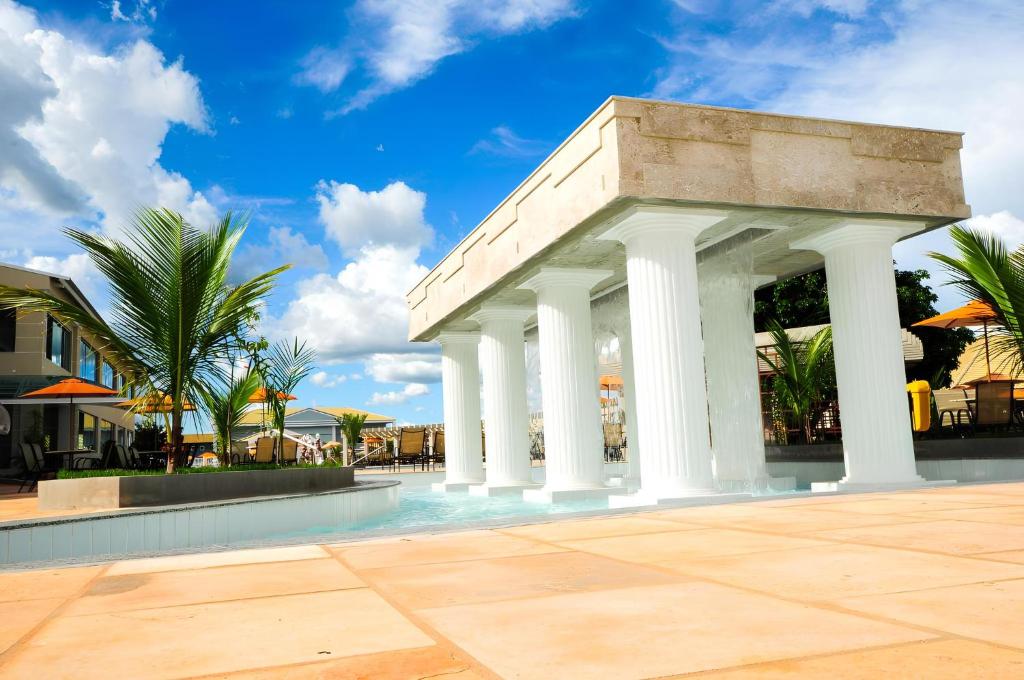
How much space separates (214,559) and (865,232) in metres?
8.87

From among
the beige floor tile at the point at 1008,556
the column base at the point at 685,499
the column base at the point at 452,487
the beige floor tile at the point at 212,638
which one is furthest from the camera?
the column base at the point at 452,487

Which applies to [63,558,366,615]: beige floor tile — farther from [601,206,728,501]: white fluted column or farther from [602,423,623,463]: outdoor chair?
[602,423,623,463]: outdoor chair

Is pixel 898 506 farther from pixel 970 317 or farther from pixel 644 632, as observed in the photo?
pixel 970 317

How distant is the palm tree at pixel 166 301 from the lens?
375 inches

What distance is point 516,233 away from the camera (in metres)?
12.0

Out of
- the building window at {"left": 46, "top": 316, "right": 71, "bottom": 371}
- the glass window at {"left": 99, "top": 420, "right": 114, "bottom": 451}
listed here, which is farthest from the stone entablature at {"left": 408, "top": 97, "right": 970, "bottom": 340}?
the glass window at {"left": 99, "top": 420, "right": 114, "bottom": 451}

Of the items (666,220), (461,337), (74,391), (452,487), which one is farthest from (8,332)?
(666,220)

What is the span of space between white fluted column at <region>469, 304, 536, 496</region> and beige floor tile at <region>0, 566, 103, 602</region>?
10.5 metres

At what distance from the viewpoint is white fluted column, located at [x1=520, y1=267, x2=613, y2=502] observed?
12.0 meters

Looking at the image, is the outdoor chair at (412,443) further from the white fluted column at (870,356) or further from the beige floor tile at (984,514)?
the beige floor tile at (984,514)

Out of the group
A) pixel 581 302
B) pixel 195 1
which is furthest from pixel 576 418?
pixel 195 1

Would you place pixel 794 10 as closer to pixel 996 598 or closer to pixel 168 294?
pixel 168 294

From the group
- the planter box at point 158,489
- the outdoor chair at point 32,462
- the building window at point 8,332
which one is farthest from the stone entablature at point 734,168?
the building window at point 8,332

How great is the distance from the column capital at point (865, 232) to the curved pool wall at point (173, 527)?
7.02 m
